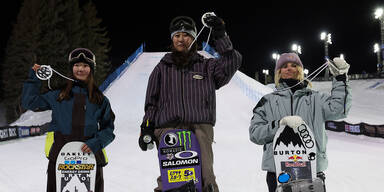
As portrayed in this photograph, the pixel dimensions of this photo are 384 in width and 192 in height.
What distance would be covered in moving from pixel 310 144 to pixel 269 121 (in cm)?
48

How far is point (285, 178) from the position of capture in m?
3.04

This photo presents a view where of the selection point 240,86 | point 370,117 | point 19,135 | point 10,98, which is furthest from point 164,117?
point 10,98

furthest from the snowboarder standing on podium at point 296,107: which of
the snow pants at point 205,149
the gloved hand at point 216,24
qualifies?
the gloved hand at point 216,24

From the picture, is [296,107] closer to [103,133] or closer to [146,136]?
[146,136]

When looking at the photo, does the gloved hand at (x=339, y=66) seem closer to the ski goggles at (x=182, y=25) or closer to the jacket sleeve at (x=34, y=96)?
the ski goggles at (x=182, y=25)

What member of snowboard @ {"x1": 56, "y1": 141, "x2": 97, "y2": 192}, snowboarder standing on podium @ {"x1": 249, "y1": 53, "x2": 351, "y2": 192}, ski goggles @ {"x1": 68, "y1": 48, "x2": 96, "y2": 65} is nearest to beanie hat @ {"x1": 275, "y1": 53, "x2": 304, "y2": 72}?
snowboarder standing on podium @ {"x1": 249, "y1": 53, "x2": 351, "y2": 192}

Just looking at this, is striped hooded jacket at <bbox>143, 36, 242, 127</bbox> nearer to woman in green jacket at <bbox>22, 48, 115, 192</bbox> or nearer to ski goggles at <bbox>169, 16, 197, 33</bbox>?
ski goggles at <bbox>169, 16, 197, 33</bbox>

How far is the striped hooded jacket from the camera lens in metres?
3.30

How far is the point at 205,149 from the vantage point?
3.23 meters

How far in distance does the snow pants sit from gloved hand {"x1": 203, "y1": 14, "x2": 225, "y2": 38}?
933 mm

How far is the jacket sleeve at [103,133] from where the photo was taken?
370 cm

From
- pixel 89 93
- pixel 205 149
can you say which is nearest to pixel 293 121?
pixel 205 149

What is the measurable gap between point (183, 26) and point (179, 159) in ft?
4.67

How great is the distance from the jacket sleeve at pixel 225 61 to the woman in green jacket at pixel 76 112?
1.39 m
